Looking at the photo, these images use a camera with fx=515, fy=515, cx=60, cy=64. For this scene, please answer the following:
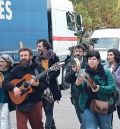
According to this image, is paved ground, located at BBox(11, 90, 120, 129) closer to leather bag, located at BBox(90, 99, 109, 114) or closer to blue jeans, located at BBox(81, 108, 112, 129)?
blue jeans, located at BBox(81, 108, 112, 129)

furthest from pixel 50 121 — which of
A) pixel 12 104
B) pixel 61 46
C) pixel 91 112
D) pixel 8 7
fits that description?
pixel 61 46

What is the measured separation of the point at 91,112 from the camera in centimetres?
691

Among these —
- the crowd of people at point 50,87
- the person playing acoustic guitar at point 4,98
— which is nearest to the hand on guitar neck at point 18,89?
the crowd of people at point 50,87

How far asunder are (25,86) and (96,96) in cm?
108

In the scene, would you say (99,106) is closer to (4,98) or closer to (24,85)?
(24,85)

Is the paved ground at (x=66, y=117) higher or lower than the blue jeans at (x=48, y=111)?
lower

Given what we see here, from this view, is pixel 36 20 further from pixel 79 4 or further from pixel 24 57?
pixel 79 4

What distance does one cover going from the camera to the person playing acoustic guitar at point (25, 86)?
7.34 m

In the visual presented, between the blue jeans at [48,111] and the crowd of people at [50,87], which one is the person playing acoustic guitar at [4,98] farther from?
the blue jeans at [48,111]

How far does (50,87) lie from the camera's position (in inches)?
335

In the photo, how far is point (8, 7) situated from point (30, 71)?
6.95 meters

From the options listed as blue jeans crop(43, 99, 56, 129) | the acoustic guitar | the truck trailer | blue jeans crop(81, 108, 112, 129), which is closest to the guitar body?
the acoustic guitar

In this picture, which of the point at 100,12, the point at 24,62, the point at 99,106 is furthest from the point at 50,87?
the point at 100,12

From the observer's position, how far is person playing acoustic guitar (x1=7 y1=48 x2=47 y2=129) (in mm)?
7340
